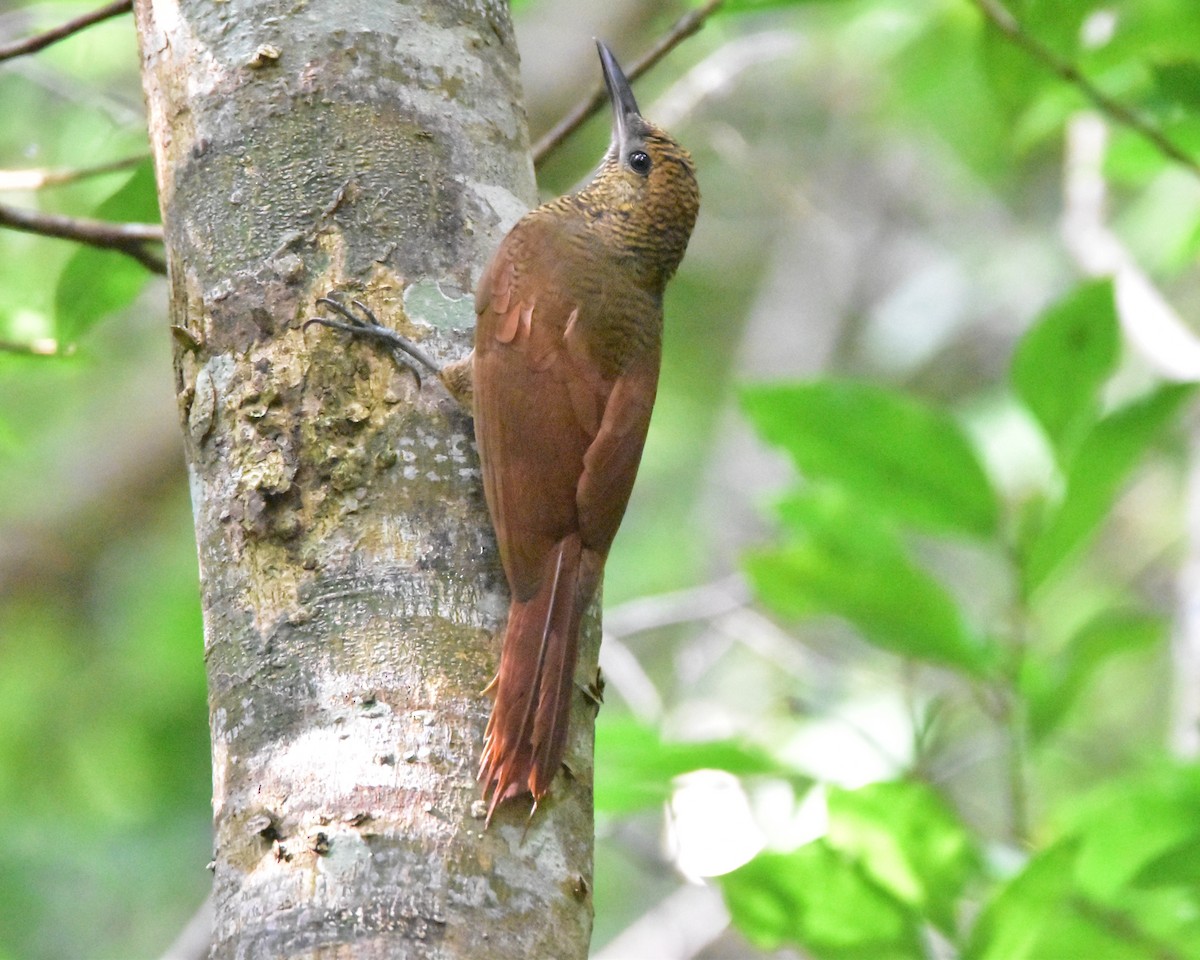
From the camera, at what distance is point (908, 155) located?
7387 millimetres

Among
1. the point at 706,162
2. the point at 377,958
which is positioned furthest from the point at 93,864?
the point at 706,162

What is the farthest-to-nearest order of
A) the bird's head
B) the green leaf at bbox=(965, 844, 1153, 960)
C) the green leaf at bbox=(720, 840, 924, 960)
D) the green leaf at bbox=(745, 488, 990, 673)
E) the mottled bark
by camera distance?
the bird's head, the green leaf at bbox=(745, 488, 990, 673), the green leaf at bbox=(720, 840, 924, 960), the green leaf at bbox=(965, 844, 1153, 960), the mottled bark

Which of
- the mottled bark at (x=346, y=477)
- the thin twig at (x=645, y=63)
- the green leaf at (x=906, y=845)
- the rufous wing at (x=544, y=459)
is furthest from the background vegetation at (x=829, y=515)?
the mottled bark at (x=346, y=477)

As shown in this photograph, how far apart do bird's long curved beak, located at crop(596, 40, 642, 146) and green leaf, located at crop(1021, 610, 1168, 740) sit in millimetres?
1256

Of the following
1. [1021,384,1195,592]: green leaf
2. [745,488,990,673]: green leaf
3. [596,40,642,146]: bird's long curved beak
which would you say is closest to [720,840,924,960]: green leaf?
[745,488,990,673]: green leaf

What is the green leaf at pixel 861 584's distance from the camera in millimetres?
2486

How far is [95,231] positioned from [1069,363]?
161 cm

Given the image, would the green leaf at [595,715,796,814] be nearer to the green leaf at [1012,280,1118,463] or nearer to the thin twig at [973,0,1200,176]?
the green leaf at [1012,280,1118,463]

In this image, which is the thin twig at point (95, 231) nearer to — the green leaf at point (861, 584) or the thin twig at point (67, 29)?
the thin twig at point (67, 29)

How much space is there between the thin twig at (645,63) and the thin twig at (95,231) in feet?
2.06

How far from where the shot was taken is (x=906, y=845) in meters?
2.15

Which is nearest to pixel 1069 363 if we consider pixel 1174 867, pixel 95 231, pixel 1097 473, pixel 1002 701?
pixel 1097 473

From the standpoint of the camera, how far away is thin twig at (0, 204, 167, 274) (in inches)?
86.6

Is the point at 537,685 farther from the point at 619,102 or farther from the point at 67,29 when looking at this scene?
the point at 619,102
